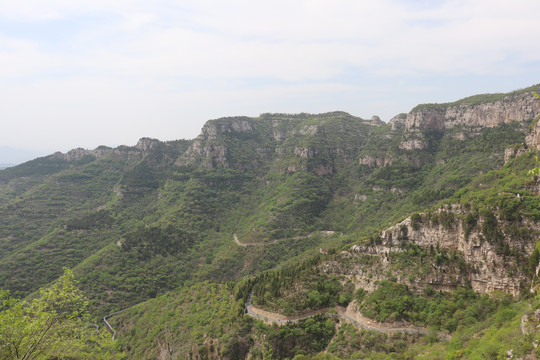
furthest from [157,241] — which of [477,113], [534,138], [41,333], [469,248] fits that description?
[477,113]

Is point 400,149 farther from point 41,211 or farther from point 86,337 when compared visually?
point 41,211

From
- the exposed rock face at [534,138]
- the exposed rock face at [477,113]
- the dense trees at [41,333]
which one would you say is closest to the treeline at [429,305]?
the exposed rock face at [534,138]

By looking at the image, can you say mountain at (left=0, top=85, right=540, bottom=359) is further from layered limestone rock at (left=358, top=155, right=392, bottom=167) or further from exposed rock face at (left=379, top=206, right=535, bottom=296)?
layered limestone rock at (left=358, top=155, right=392, bottom=167)

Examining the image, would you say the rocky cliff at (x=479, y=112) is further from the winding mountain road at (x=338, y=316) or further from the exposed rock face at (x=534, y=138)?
→ the winding mountain road at (x=338, y=316)

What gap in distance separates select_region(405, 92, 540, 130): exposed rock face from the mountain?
77cm

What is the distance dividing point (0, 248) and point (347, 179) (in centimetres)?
16807

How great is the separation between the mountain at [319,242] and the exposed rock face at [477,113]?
77 centimetres

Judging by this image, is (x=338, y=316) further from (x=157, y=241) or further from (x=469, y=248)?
(x=157, y=241)

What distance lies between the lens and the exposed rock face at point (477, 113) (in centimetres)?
12056

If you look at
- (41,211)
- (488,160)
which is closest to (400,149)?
(488,160)

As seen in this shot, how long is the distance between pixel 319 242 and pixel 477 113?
99082 millimetres

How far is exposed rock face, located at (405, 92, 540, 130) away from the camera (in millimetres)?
120562

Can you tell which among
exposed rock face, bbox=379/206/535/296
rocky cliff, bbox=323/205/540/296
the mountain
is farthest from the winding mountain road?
exposed rock face, bbox=379/206/535/296

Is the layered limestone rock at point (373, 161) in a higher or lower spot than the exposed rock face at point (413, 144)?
lower
